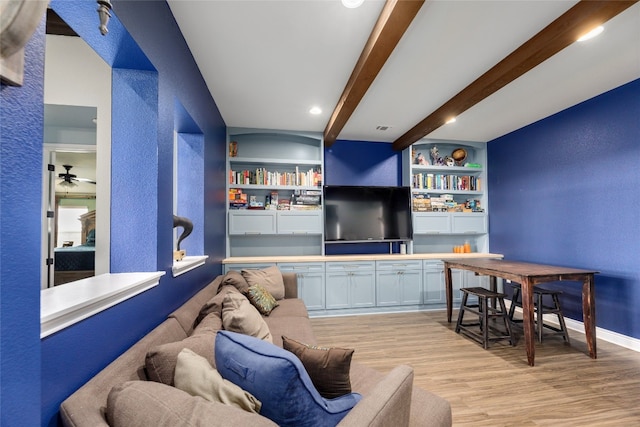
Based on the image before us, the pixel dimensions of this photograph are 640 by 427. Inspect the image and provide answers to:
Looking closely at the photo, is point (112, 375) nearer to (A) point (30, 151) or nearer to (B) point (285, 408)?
(B) point (285, 408)

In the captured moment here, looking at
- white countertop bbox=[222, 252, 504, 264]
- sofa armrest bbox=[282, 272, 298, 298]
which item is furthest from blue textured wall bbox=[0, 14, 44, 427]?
white countertop bbox=[222, 252, 504, 264]

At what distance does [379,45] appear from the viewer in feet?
6.91

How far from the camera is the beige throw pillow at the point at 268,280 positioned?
3086 mm

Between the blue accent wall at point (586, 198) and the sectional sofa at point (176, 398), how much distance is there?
10.5 feet

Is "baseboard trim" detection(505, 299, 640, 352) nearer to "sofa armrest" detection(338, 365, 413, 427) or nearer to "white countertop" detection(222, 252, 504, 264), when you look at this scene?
"white countertop" detection(222, 252, 504, 264)

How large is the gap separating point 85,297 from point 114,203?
770mm

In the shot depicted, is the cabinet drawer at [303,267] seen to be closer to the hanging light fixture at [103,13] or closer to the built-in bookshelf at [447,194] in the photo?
the built-in bookshelf at [447,194]

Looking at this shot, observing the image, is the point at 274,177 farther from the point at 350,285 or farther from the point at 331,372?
the point at 331,372

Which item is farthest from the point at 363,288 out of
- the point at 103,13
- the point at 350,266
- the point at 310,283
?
the point at 103,13

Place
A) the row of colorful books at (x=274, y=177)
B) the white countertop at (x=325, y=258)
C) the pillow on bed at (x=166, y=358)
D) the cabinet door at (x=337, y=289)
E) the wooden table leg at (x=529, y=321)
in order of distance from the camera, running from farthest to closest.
→ the row of colorful books at (x=274, y=177) < the cabinet door at (x=337, y=289) < the white countertop at (x=325, y=258) < the wooden table leg at (x=529, y=321) < the pillow on bed at (x=166, y=358)

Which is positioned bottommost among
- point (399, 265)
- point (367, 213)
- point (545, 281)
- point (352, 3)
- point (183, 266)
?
point (399, 265)

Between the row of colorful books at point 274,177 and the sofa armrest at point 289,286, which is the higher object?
the row of colorful books at point 274,177

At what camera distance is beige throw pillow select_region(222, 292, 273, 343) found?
63.9 inches

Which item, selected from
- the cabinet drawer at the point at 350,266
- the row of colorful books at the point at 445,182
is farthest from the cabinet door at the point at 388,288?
the row of colorful books at the point at 445,182
